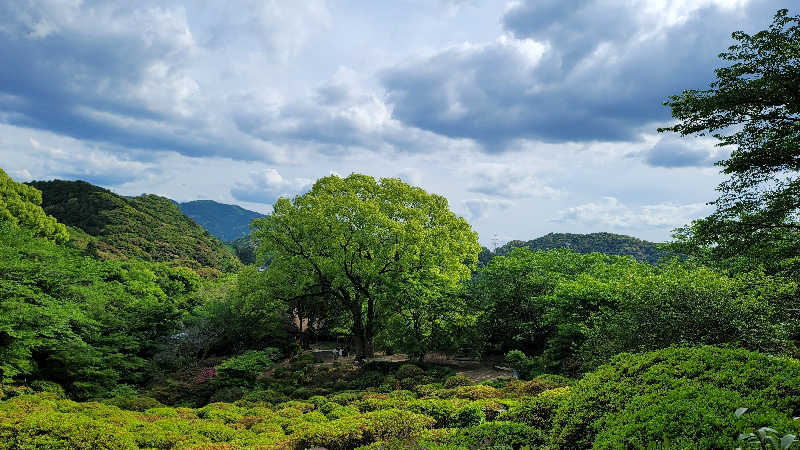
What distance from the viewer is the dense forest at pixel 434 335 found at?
6879 millimetres

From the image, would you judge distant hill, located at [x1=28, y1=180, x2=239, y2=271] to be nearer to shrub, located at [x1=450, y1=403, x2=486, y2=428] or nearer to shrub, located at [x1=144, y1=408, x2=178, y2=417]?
shrub, located at [x1=144, y1=408, x2=178, y2=417]

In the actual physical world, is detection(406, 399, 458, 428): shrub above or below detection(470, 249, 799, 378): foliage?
below

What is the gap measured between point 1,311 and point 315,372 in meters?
12.1

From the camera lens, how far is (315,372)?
20.5 meters

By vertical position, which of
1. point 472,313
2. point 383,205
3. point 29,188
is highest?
point 29,188

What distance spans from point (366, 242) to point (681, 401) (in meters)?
14.7

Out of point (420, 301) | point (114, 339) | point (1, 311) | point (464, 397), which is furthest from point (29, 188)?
point (464, 397)

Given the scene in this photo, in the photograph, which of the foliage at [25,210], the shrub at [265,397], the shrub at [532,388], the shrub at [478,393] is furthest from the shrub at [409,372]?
the foliage at [25,210]

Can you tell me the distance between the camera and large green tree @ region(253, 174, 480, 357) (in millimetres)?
19516

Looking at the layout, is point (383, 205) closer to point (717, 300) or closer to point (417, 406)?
point (417, 406)

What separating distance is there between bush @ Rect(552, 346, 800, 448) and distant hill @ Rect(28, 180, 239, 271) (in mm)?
61557

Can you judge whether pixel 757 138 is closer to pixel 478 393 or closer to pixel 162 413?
pixel 478 393

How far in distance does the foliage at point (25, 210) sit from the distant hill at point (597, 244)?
231ft

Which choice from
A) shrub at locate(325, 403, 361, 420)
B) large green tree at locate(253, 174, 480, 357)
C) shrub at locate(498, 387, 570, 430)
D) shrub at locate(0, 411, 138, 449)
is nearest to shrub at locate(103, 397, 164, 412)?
shrub at locate(0, 411, 138, 449)
